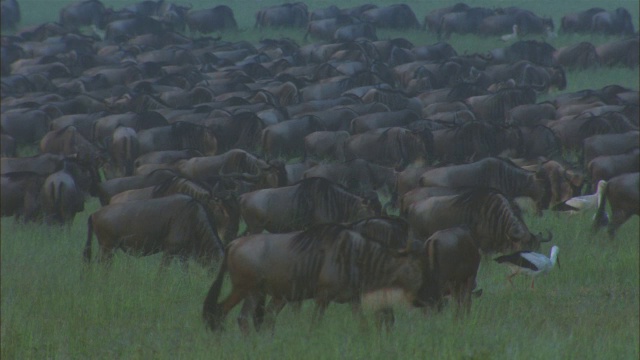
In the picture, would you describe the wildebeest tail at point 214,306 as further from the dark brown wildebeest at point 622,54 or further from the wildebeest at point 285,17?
the wildebeest at point 285,17

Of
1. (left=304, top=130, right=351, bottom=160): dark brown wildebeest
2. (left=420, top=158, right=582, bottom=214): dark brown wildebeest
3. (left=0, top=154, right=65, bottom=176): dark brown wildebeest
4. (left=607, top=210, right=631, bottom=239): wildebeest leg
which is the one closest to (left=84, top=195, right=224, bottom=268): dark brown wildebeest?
(left=420, top=158, right=582, bottom=214): dark brown wildebeest

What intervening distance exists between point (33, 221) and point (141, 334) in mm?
5728

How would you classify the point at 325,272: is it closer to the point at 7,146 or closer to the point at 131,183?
the point at 131,183

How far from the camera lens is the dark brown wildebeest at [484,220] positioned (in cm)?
1162

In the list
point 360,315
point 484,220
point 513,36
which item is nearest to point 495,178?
point 484,220

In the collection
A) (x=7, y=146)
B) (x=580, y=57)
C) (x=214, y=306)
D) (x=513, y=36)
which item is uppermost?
(x=214, y=306)

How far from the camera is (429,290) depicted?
855 cm

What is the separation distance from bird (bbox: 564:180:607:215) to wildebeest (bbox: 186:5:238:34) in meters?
29.6

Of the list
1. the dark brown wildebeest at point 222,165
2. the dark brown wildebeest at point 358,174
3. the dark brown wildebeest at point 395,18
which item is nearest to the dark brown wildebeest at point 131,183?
the dark brown wildebeest at point 222,165

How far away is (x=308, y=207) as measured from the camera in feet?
40.8

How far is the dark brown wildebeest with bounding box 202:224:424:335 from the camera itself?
333 inches

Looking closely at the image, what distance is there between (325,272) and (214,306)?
3.22ft

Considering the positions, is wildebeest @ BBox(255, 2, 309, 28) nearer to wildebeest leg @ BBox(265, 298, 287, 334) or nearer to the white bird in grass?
the white bird in grass

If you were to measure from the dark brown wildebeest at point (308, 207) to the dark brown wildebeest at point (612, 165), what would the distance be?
181 inches
